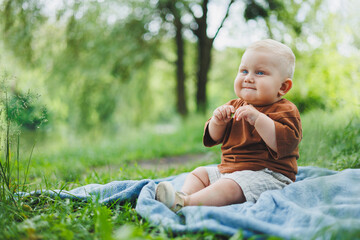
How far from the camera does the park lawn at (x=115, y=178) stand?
1229 millimetres

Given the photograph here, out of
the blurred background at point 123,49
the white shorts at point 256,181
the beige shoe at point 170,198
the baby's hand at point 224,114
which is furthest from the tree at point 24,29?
the white shorts at point 256,181

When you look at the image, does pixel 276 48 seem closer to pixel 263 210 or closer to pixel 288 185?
pixel 288 185

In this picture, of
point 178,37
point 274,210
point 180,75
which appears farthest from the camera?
point 180,75

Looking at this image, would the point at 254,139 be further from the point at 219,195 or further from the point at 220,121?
the point at 219,195

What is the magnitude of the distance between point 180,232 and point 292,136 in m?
0.82

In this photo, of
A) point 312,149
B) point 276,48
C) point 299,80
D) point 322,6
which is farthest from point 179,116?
point 276,48

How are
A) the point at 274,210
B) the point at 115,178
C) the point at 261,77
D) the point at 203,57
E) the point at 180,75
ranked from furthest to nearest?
the point at 180,75 → the point at 203,57 → the point at 115,178 → the point at 261,77 → the point at 274,210

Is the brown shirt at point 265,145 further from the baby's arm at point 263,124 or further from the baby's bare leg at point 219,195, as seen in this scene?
the baby's bare leg at point 219,195

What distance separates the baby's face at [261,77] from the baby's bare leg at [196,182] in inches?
21.5

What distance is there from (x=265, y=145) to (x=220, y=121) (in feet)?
1.00

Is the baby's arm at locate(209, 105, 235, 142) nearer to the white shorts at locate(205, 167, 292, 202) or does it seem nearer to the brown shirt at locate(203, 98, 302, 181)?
the brown shirt at locate(203, 98, 302, 181)

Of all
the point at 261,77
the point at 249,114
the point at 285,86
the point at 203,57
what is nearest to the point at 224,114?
the point at 249,114

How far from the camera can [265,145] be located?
1773 millimetres

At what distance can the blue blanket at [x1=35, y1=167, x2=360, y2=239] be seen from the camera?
1.25 m
